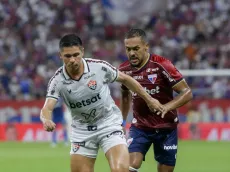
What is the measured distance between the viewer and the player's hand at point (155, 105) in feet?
29.6

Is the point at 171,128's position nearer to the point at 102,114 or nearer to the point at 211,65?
the point at 102,114

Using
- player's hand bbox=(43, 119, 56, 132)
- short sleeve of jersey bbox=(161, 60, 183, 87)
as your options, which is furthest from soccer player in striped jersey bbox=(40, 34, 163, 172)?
short sleeve of jersey bbox=(161, 60, 183, 87)

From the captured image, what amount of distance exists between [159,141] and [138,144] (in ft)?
1.13

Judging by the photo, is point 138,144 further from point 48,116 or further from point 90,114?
point 48,116

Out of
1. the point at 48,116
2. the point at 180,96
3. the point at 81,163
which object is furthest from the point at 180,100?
the point at 48,116

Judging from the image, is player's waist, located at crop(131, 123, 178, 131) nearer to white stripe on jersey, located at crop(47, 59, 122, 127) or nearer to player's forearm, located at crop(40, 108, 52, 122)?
white stripe on jersey, located at crop(47, 59, 122, 127)

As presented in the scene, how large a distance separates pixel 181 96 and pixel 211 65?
1856cm

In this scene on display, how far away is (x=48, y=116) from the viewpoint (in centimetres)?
841

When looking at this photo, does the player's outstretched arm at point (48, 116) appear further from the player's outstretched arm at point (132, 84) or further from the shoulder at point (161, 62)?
the shoulder at point (161, 62)

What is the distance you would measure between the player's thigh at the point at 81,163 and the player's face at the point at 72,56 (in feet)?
3.69

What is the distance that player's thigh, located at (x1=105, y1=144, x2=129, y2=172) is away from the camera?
8455 mm

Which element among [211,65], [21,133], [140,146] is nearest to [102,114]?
[140,146]

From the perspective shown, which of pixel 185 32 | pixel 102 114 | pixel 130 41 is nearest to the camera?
pixel 102 114

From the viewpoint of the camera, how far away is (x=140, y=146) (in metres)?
9.84
